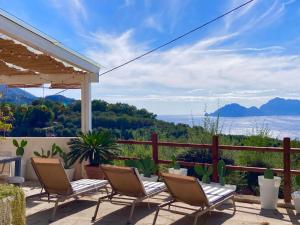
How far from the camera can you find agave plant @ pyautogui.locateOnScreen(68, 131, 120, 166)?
28.3 feet

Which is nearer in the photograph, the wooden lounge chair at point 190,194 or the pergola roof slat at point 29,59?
the wooden lounge chair at point 190,194

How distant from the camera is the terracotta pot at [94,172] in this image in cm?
834

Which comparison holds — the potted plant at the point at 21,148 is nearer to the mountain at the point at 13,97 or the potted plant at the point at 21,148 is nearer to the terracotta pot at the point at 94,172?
the terracotta pot at the point at 94,172

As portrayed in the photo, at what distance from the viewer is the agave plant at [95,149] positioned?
863 centimetres

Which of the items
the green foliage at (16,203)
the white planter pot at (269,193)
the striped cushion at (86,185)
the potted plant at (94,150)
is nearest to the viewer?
the green foliage at (16,203)

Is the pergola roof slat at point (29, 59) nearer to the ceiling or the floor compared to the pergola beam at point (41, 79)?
nearer to the ceiling

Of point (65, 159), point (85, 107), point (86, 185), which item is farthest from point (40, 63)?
point (86, 185)

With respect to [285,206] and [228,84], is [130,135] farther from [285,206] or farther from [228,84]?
[228,84]

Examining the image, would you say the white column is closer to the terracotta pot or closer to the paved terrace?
the terracotta pot

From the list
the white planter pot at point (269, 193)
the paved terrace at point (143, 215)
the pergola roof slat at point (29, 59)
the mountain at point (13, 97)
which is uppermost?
the pergola roof slat at point (29, 59)

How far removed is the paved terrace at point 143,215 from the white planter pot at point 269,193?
131 millimetres

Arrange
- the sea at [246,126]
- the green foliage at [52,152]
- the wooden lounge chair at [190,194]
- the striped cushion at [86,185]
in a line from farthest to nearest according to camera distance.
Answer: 1. the sea at [246,126]
2. the green foliage at [52,152]
3. the striped cushion at [86,185]
4. the wooden lounge chair at [190,194]

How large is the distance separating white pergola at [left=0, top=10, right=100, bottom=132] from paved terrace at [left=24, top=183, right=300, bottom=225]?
2.68m

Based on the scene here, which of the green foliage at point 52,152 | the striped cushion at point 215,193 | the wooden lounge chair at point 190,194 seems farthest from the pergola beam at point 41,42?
the striped cushion at point 215,193
